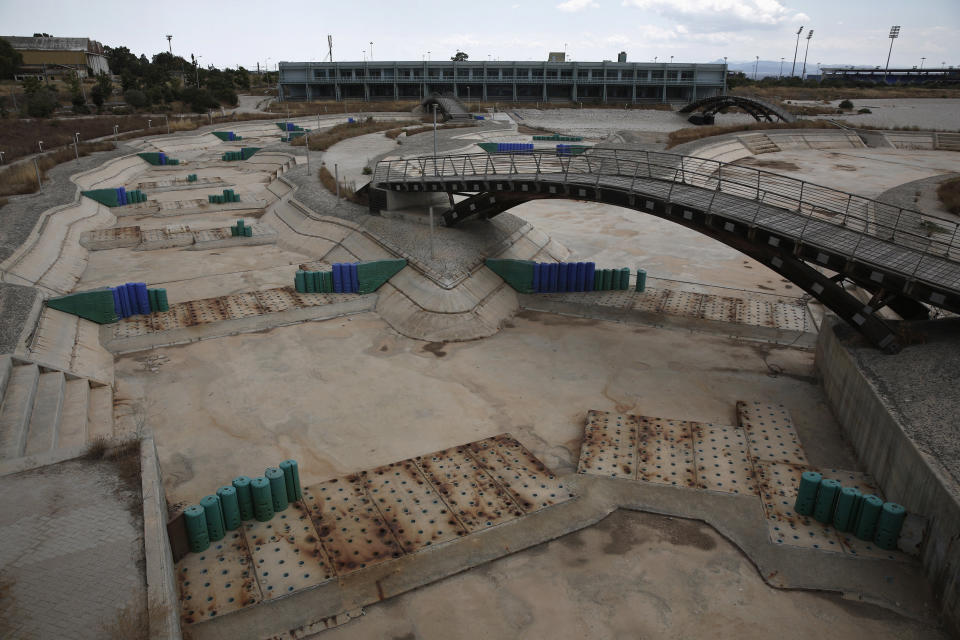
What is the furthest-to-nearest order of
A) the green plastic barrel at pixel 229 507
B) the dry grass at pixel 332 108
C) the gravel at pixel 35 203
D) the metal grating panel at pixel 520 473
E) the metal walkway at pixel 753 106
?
the dry grass at pixel 332 108 < the metal walkway at pixel 753 106 < the gravel at pixel 35 203 < the metal grating panel at pixel 520 473 < the green plastic barrel at pixel 229 507

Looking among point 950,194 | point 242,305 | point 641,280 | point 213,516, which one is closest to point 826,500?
point 213,516

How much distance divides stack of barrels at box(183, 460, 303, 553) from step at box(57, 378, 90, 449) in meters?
4.09

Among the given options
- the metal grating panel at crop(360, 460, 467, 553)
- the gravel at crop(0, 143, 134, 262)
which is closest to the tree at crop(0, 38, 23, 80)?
the gravel at crop(0, 143, 134, 262)

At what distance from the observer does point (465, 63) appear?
9825cm

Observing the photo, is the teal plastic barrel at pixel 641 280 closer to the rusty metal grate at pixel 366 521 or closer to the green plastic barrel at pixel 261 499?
the rusty metal grate at pixel 366 521

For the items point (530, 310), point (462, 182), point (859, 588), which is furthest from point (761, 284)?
point (859, 588)

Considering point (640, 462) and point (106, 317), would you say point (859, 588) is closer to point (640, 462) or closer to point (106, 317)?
point (640, 462)

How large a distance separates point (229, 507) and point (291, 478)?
1.31 m

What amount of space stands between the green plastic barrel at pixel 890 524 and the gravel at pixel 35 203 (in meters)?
27.0

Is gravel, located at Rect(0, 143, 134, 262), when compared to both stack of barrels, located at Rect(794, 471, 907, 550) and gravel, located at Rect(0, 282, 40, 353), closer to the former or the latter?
gravel, located at Rect(0, 282, 40, 353)

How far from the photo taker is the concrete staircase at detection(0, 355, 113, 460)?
14.0m

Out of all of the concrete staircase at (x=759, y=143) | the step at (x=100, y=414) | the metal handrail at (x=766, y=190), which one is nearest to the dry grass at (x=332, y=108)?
the concrete staircase at (x=759, y=143)

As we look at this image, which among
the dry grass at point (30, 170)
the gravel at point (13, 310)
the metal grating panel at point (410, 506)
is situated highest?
the dry grass at point (30, 170)

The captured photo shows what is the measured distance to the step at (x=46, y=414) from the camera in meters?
14.1
